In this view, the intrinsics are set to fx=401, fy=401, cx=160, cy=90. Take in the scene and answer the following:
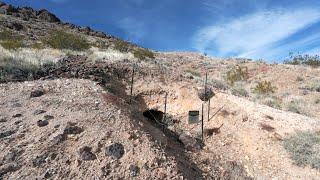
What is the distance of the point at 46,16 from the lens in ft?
140

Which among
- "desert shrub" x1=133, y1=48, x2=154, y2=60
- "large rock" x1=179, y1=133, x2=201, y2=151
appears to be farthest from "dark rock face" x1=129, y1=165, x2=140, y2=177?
"desert shrub" x1=133, y1=48, x2=154, y2=60

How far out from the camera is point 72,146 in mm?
8484

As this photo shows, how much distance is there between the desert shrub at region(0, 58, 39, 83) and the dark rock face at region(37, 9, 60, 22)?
3032cm

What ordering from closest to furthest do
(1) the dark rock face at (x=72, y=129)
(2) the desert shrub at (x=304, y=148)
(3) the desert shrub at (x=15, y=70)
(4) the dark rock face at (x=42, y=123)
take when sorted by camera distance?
(1) the dark rock face at (x=72, y=129) < (4) the dark rock face at (x=42, y=123) < (2) the desert shrub at (x=304, y=148) < (3) the desert shrub at (x=15, y=70)

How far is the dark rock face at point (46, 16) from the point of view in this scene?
4230cm

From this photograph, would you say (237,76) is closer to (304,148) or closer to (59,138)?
(304,148)

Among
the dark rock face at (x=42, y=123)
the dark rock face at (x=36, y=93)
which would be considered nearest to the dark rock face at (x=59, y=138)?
the dark rock face at (x=42, y=123)

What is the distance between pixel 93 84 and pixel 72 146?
3.36 metres

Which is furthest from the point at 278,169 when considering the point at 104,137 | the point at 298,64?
the point at 298,64

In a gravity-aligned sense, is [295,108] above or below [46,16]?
below

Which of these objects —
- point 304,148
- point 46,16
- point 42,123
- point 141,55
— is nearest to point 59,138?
point 42,123

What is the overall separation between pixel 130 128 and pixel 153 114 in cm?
440

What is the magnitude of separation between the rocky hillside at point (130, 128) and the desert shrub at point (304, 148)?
1.1 inches

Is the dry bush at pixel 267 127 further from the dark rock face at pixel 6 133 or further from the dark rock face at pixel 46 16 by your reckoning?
the dark rock face at pixel 46 16
